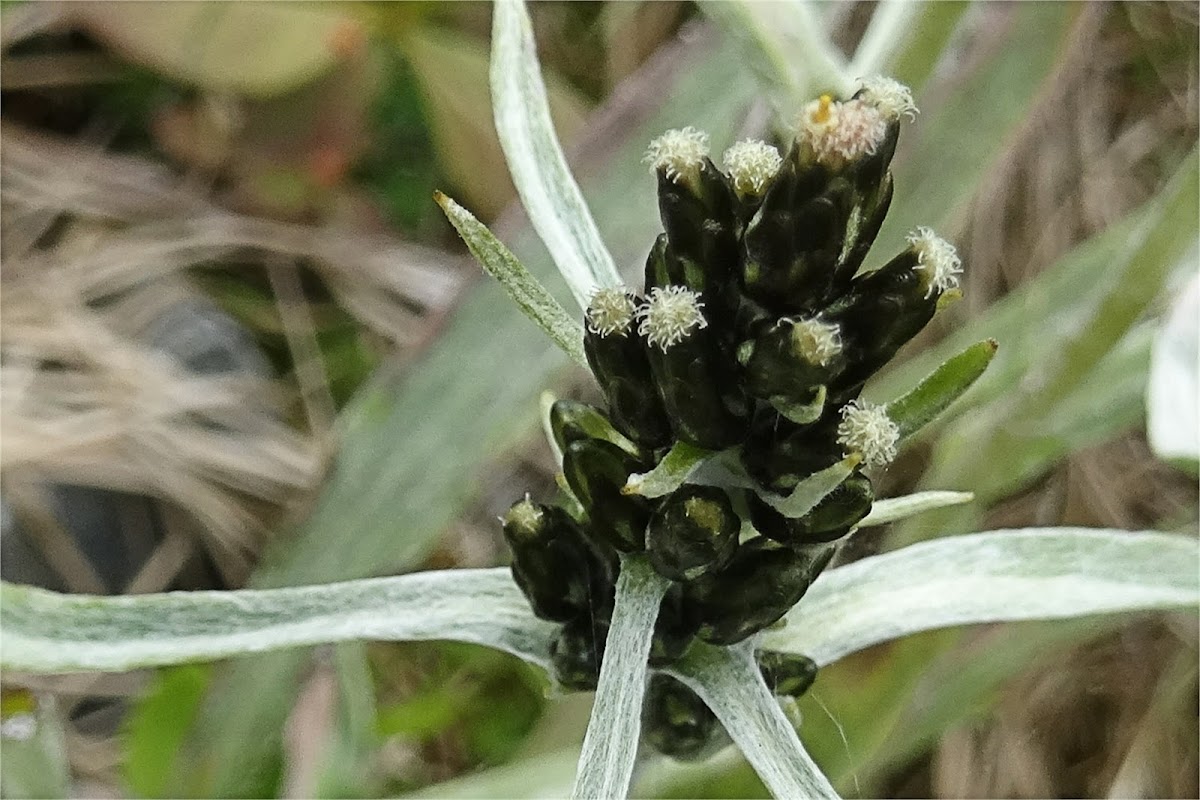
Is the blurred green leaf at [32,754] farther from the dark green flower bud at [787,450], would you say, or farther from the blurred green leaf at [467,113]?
the blurred green leaf at [467,113]

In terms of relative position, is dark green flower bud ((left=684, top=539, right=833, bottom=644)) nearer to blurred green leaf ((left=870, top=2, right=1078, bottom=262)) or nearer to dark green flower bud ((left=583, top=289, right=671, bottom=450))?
dark green flower bud ((left=583, top=289, right=671, bottom=450))

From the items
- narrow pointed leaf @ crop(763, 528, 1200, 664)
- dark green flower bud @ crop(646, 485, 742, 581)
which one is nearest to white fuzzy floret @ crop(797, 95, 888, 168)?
dark green flower bud @ crop(646, 485, 742, 581)

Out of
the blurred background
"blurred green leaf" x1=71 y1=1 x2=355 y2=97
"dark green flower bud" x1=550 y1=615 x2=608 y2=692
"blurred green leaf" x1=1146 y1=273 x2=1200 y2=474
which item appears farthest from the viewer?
"blurred green leaf" x1=71 y1=1 x2=355 y2=97

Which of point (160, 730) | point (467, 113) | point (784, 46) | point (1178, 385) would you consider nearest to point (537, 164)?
point (784, 46)

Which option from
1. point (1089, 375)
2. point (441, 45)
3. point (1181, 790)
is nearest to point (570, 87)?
point (441, 45)

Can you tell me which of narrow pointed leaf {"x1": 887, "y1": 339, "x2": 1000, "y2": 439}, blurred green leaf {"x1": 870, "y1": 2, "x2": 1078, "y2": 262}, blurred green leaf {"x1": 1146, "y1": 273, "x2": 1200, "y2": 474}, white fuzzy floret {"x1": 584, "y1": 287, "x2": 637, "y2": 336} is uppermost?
blurred green leaf {"x1": 870, "y1": 2, "x2": 1078, "y2": 262}

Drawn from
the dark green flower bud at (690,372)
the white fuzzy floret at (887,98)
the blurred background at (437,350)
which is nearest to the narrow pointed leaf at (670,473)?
the dark green flower bud at (690,372)

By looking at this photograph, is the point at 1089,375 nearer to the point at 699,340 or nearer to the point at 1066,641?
the point at 1066,641
